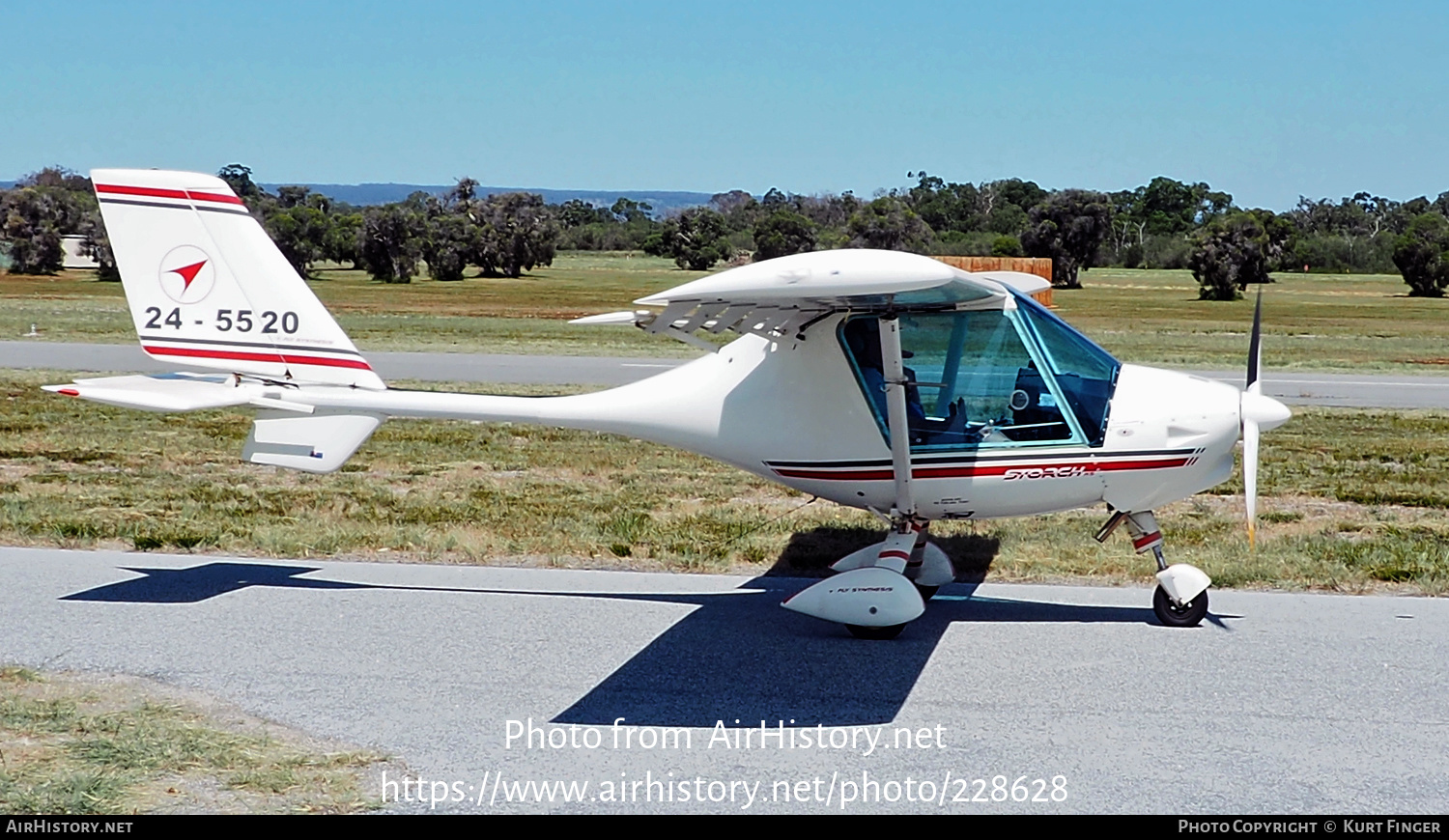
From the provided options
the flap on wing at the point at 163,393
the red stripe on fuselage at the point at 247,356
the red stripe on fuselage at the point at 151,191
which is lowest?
the flap on wing at the point at 163,393

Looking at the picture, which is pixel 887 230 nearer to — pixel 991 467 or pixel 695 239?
pixel 695 239

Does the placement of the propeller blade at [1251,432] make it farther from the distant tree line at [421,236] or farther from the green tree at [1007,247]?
the distant tree line at [421,236]

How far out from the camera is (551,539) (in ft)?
33.2

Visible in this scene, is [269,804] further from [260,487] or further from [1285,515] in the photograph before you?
[1285,515]

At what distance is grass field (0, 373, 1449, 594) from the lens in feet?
31.5

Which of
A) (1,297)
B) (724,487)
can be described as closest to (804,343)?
(724,487)

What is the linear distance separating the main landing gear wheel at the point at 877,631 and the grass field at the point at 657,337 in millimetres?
19655

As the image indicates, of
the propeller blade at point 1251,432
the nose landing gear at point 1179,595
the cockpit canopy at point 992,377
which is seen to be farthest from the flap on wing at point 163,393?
the propeller blade at point 1251,432

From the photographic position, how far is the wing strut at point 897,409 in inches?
297

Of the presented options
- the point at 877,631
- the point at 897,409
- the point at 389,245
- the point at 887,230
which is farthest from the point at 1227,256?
the point at 877,631

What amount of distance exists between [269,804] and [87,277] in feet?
204

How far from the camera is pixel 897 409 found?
762 cm

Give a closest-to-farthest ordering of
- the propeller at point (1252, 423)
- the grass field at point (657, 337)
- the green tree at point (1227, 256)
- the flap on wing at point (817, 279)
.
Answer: the flap on wing at point (817, 279), the propeller at point (1252, 423), the grass field at point (657, 337), the green tree at point (1227, 256)

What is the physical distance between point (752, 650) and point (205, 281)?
13.0ft
